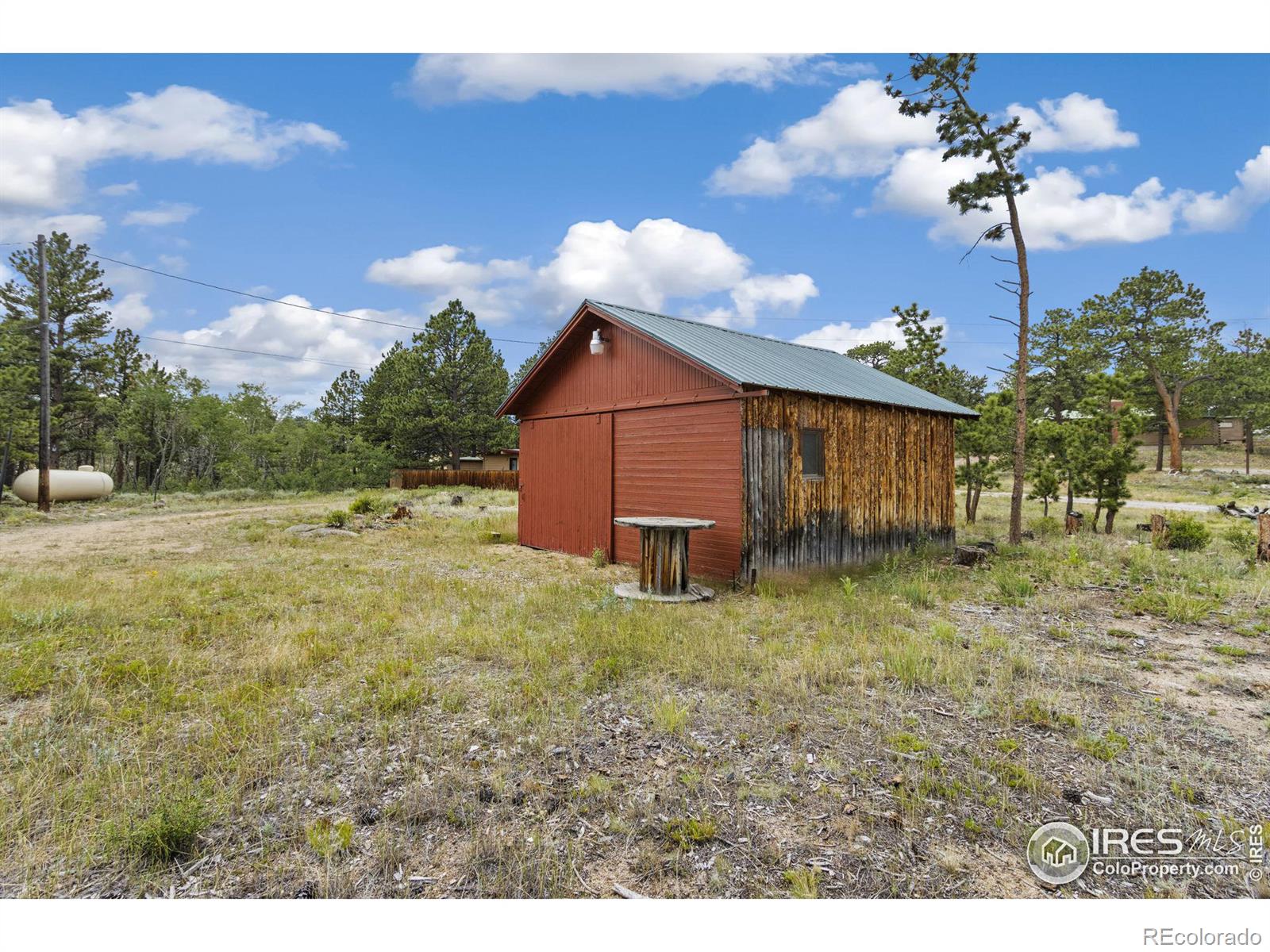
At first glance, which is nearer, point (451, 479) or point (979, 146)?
point (979, 146)

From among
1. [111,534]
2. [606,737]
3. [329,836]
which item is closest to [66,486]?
[111,534]

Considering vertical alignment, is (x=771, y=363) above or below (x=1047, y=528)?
above

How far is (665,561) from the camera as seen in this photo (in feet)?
29.6

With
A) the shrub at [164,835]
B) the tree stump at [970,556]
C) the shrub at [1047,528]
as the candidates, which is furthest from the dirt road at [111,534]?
the shrub at [1047,528]

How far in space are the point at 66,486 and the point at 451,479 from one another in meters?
16.4

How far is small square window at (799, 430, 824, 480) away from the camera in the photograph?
1046 centimetres

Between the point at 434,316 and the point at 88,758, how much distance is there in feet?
123

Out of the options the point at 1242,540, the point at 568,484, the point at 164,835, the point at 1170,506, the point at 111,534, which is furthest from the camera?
the point at 1170,506

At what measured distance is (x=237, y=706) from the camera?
4.80 m

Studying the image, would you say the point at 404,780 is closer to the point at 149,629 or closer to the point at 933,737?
the point at 933,737

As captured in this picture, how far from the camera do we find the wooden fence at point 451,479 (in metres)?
35.2

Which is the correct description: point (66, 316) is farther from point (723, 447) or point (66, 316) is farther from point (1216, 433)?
point (1216, 433)

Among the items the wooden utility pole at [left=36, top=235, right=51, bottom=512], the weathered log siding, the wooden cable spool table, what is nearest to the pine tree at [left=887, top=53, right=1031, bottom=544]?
the weathered log siding

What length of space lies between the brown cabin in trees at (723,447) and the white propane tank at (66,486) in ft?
64.8
